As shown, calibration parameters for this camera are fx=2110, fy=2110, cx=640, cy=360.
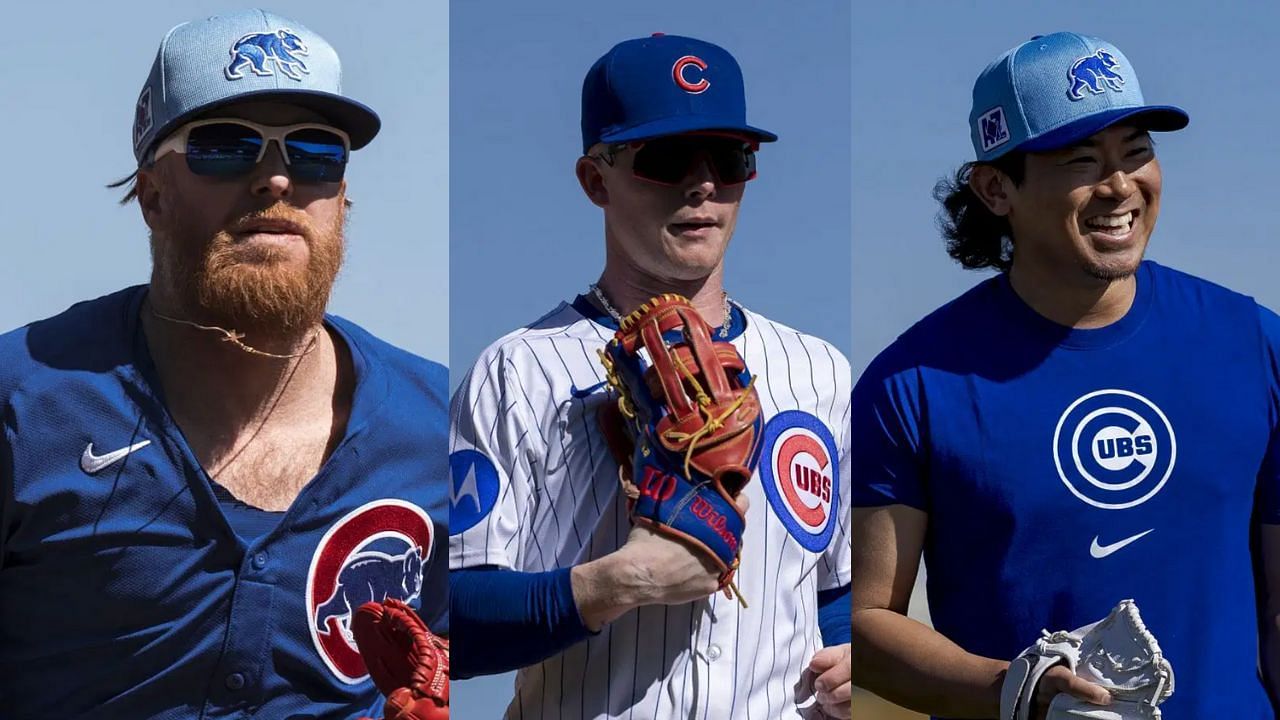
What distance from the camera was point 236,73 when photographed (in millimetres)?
4395

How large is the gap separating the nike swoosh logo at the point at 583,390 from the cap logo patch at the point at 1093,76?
1450 mm

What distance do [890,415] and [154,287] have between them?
1680 mm

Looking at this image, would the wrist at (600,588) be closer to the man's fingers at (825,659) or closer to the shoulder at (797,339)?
the man's fingers at (825,659)

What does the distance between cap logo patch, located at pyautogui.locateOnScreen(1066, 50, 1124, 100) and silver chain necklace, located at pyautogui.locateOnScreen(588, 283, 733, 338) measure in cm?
110

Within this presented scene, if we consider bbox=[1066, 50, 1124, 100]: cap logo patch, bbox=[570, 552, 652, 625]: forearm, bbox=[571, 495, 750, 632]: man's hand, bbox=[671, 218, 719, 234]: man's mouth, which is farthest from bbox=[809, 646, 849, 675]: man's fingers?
bbox=[1066, 50, 1124, 100]: cap logo patch

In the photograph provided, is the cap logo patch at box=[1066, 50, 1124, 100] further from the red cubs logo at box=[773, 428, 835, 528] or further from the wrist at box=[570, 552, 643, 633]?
the wrist at box=[570, 552, 643, 633]

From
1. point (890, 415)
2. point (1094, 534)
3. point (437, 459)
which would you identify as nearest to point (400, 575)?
point (437, 459)

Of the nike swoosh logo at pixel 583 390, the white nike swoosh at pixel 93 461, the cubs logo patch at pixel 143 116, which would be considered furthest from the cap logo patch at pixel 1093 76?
the white nike swoosh at pixel 93 461

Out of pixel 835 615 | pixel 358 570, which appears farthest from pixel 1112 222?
pixel 358 570

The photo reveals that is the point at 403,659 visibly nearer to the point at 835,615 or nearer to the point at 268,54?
the point at 835,615

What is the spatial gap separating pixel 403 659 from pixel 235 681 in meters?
0.36

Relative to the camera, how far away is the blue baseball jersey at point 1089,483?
4.82m

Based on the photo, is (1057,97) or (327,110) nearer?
(327,110)

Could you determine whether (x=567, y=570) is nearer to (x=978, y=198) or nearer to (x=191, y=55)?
(x=191, y=55)
